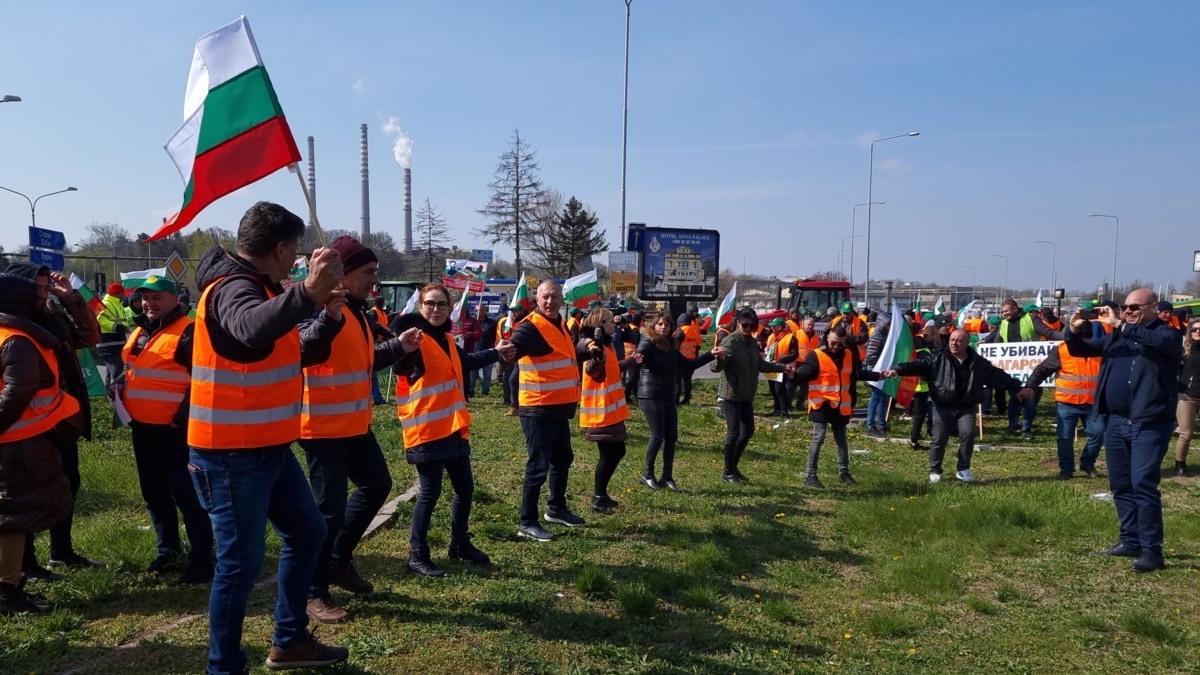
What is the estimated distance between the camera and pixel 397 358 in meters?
4.70

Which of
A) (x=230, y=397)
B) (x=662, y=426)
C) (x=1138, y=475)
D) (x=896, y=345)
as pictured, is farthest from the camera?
(x=896, y=345)

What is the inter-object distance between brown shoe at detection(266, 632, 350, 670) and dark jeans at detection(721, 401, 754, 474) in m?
5.66

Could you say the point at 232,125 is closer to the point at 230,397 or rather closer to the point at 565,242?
the point at 230,397

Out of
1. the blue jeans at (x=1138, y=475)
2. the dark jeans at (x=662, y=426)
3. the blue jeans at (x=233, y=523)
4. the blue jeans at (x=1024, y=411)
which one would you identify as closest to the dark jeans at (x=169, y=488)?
the blue jeans at (x=233, y=523)

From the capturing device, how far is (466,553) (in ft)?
18.3

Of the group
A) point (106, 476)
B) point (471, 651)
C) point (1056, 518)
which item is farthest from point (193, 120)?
point (1056, 518)

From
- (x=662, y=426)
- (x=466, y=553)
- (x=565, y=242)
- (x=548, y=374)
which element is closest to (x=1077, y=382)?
(x=662, y=426)

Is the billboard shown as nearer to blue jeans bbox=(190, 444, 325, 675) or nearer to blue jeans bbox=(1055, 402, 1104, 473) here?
blue jeans bbox=(1055, 402, 1104, 473)

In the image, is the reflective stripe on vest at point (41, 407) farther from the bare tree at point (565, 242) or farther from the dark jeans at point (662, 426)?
the bare tree at point (565, 242)

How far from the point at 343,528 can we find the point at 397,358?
1.05 m

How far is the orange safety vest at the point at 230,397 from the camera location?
318 centimetres

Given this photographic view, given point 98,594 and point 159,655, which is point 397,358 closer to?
point 159,655

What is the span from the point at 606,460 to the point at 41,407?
4.26 meters

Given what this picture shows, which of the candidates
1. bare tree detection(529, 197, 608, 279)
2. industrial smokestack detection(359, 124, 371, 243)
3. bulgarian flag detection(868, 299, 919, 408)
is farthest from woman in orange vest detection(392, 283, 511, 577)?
industrial smokestack detection(359, 124, 371, 243)
